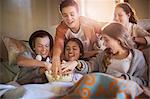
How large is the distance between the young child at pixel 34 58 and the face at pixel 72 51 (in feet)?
0.28

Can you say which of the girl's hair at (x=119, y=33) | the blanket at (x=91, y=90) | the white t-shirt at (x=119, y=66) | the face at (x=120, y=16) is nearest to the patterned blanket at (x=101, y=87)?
the blanket at (x=91, y=90)

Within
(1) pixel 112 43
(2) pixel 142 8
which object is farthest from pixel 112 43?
(2) pixel 142 8

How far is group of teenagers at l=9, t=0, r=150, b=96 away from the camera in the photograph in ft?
4.79

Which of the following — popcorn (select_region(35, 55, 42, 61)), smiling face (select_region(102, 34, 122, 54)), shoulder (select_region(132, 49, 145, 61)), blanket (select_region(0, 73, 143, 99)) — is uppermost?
smiling face (select_region(102, 34, 122, 54))

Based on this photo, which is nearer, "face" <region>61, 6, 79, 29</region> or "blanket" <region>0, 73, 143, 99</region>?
"blanket" <region>0, 73, 143, 99</region>

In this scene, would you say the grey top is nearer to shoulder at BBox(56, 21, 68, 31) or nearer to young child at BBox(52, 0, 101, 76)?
young child at BBox(52, 0, 101, 76)

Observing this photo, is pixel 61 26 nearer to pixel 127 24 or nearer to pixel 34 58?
pixel 34 58

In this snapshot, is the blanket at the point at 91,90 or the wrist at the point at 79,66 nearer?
the blanket at the point at 91,90

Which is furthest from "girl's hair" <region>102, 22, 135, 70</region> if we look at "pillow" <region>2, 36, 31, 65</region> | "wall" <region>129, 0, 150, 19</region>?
"pillow" <region>2, 36, 31, 65</region>

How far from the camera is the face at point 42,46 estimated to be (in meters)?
1.50

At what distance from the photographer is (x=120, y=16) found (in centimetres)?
150

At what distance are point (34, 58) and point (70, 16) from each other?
11.1 inches

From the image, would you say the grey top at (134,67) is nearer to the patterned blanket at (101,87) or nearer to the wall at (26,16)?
the patterned blanket at (101,87)

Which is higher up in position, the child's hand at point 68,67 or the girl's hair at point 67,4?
the girl's hair at point 67,4
